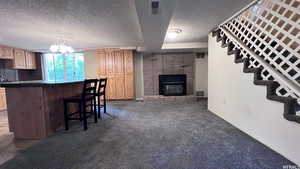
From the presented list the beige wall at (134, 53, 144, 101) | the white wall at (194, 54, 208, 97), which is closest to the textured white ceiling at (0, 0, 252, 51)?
the beige wall at (134, 53, 144, 101)

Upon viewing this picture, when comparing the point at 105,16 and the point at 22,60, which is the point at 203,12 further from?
the point at 22,60

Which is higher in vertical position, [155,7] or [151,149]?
[155,7]

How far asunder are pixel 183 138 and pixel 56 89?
2.36 metres

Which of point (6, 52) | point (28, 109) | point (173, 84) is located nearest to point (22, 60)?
point (6, 52)

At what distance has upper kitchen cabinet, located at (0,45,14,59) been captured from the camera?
4.49m

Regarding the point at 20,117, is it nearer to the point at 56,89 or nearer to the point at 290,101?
the point at 56,89

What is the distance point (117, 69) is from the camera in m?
5.39

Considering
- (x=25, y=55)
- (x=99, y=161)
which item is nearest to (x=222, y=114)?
(x=99, y=161)

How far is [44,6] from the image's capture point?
2.04 m

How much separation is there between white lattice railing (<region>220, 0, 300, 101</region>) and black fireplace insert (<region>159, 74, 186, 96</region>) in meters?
2.92

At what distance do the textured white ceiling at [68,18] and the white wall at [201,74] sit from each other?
10.3 ft

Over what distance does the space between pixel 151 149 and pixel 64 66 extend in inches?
216

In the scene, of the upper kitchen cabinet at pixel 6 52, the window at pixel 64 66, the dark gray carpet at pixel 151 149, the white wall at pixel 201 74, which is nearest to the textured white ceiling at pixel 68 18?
the upper kitchen cabinet at pixel 6 52

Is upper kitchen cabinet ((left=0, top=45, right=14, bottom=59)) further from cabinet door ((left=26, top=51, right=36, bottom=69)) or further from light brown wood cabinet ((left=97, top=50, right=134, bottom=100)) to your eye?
light brown wood cabinet ((left=97, top=50, right=134, bottom=100))
